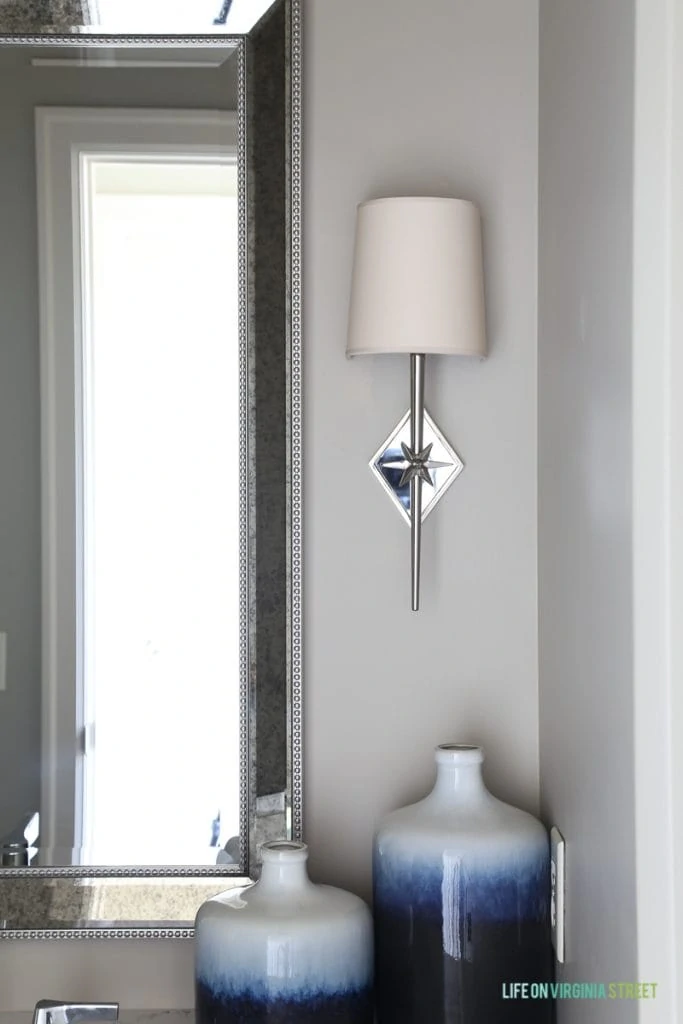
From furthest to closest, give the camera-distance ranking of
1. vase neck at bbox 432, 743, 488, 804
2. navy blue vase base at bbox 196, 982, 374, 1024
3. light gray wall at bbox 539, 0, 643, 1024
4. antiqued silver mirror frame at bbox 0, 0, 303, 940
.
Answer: antiqued silver mirror frame at bbox 0, 0, 303, 940, vase neck at bbox 432, 743, 488, 804, navy blue vase base at bbox 196, 982, 374, 1024, light gray wall at bbox 539, 0, 643, 1024

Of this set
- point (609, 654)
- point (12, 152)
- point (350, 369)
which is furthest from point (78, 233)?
point (609, 654)

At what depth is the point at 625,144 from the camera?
3.31 ft

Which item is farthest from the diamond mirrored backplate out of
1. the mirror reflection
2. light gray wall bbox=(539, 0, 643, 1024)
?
the mirror reflection

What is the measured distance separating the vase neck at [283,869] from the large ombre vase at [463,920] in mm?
94

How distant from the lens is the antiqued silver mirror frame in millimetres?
1459

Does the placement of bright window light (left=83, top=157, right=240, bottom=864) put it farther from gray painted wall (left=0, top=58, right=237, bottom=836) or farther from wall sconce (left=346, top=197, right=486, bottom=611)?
wall sconce (left=346, top=197, right=486, bottom=611)

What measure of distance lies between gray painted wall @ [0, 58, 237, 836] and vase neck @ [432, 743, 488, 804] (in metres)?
0.53

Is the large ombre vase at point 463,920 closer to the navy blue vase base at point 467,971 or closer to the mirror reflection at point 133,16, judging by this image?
the navy blue vase base at point 467,971

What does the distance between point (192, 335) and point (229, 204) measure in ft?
0.57

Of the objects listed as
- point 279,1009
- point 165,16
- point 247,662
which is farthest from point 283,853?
point 165,16

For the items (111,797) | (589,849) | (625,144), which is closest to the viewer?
(625,144)

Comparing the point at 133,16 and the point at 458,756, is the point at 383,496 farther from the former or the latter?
the point at 133,16

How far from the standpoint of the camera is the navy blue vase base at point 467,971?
4.15ft

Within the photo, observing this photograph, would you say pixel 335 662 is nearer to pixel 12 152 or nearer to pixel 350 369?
pixel 350 369
